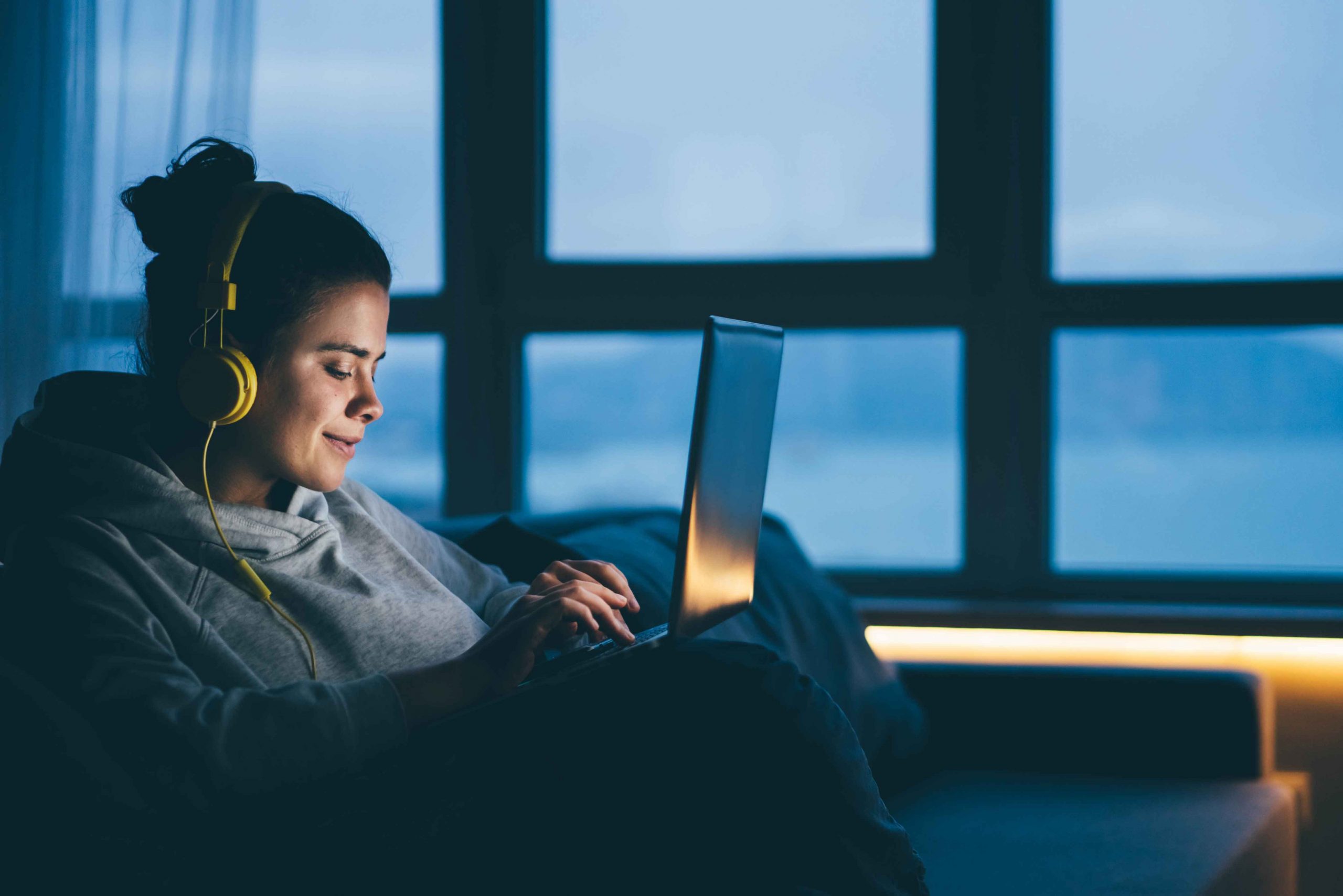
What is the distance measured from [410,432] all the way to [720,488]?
6.25ft

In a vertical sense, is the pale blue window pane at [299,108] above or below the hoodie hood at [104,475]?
above

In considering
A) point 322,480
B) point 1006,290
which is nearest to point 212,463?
point 322,480

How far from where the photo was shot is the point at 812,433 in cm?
268

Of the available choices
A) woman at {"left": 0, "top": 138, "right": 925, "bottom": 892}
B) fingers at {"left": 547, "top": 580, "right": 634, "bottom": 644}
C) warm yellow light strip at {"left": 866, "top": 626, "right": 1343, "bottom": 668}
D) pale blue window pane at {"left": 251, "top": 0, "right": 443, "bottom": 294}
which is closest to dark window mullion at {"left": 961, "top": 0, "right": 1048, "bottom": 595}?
warm yellow light strip at {"left": 866, "top": 626, "right": 1343, "bottom": 668}

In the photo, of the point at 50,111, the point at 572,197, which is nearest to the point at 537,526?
the point at 572,197

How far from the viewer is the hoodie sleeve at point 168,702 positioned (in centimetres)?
86

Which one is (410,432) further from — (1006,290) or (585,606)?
(585,606)

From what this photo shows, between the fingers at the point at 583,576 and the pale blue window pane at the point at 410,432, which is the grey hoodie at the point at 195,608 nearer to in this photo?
the fingers at the point at 583,576

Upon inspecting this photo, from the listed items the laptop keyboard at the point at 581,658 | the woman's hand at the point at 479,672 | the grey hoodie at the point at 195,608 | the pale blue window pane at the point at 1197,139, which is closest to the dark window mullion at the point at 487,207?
the pale blue window pane at the point at 1197,139

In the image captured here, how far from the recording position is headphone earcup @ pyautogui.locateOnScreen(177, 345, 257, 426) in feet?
3.29

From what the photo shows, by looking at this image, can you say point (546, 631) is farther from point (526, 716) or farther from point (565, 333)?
point (565, 333)

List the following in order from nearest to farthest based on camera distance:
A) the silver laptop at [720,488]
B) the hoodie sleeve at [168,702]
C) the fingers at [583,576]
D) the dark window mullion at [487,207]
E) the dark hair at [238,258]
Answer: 1. the hoodie sleeve at [168,702]
2. the silver laptop at [720,488]
3. the dark hair at [238,258]
4. the fingers at [583,576]
5. the dark window mullion at [487,207]

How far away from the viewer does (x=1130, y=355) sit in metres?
2.55

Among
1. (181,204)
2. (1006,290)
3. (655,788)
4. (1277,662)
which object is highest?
(1006,290)
